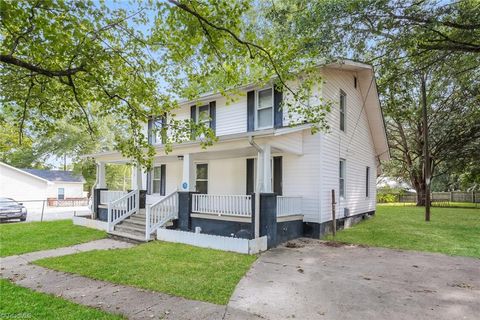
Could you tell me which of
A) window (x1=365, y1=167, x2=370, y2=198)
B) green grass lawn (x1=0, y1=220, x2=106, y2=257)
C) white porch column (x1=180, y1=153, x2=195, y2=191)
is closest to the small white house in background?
green grass lawn (x1=0, y1=220, x2=106, y2=257)

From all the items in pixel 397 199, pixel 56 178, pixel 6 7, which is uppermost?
pixel 6 7

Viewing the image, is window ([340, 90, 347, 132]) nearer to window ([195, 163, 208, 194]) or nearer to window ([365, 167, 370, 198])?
window ([365, 167, 370, 198])

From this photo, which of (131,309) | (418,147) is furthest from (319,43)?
(418,147)

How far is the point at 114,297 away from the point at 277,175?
22.8 ft

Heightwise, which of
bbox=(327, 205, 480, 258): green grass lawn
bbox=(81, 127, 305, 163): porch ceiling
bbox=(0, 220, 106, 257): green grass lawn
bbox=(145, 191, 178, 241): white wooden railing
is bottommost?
bbox=(0, 220, 106, 257): green grass lawn

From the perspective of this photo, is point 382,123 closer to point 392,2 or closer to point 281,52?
point 392,2

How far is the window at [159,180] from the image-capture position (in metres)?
13.9

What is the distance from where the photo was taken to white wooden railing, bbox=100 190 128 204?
12.7 meters

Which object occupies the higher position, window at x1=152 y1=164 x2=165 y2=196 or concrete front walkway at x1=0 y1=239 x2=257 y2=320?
window at x1=152 y1=164 x2=165 y2=196

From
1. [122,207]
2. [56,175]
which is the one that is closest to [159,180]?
[122,207]

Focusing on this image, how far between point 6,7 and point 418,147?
27620 mm

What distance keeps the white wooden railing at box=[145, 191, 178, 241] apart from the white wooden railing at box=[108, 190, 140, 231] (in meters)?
1.96

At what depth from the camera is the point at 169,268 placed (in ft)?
19.9

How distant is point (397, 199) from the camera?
3278cm
